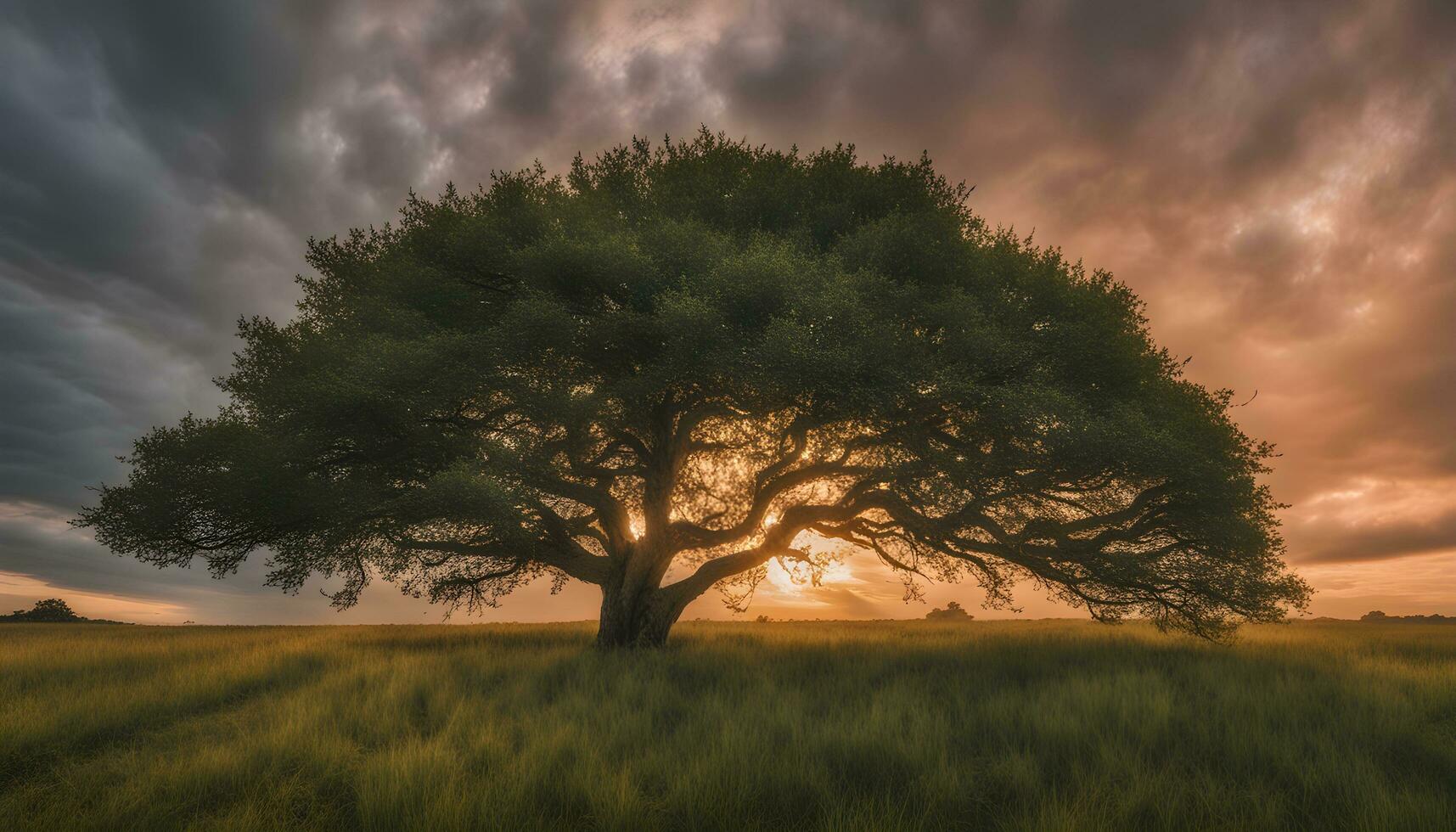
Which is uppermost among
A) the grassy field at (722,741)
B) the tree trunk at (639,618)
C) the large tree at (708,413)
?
the large tree at (708,413)

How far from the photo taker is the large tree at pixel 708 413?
12383 millimetres

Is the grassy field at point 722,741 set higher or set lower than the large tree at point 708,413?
lower

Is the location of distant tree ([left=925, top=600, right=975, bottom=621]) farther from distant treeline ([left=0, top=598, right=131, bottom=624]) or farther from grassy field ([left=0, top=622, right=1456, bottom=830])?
distant treeline ([left=0, top=598, right=131, bottom=624])

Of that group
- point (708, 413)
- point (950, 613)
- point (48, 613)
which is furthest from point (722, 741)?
point (48, 613)

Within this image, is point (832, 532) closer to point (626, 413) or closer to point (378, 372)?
point (626, 413)

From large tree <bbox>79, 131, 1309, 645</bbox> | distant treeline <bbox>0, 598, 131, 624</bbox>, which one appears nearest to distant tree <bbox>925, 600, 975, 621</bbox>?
large tree <bbox>79, 131, 1309, 645</bbox>

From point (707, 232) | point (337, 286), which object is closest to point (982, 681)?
point (707, 232)

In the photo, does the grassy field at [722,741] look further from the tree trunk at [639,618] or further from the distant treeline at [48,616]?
the distant treeline at [48,616]

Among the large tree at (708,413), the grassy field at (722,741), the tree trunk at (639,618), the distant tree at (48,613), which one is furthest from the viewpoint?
the distant tree at (48,613)

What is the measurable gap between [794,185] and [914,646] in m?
11.7

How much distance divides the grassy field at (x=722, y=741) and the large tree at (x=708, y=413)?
273 centimetres

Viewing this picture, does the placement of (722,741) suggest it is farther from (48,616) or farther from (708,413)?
(48,616)

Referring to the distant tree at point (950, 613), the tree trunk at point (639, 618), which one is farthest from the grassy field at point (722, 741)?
the distant tree at point (950, 613)

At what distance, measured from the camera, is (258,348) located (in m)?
17.3
